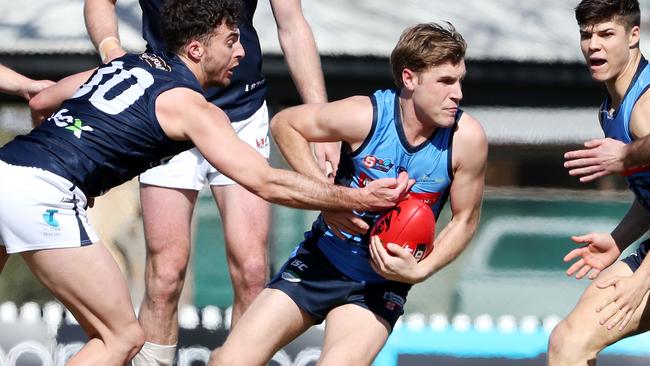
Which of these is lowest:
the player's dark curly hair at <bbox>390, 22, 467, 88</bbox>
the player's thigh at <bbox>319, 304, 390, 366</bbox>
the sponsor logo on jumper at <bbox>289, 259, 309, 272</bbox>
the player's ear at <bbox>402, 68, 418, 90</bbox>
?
the player's thigh at <bbox>319, 304, 390, 366</bbox>

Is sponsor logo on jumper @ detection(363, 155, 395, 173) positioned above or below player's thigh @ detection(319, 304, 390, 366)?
above

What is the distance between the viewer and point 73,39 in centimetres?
717

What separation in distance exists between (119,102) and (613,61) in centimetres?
203

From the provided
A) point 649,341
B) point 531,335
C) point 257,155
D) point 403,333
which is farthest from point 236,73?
point 649,341

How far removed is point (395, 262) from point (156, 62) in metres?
1.22

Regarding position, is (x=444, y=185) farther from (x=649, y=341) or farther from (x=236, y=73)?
(x=649, y=341)

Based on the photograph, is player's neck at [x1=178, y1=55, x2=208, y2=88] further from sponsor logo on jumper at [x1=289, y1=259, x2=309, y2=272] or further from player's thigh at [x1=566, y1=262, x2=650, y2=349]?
player's thigh at [x1=566, y1=262, x2=650, y2=349]

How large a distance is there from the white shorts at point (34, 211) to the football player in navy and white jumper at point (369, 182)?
835 millimetres

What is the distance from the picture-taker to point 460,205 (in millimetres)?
4883

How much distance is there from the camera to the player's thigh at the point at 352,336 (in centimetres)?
472

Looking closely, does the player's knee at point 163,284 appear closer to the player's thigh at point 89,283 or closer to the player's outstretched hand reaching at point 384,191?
the player's thigh at point 89,283

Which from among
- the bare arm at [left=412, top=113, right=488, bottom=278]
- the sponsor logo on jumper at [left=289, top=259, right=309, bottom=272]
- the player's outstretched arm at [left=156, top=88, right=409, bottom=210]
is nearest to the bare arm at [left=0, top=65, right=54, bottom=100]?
the player's outstretched arm at [left=156, top=88, right=409, bottom=210]

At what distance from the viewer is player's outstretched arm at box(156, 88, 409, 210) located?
4.55 metres

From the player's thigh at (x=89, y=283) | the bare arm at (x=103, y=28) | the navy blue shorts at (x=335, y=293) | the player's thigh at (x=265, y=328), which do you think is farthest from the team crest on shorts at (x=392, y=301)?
the bare arm at (x=103, y=28)
